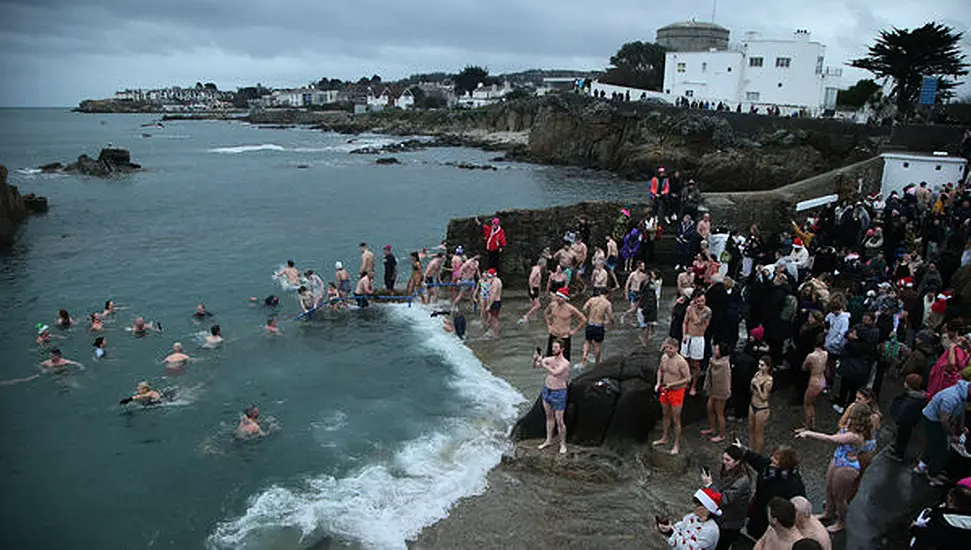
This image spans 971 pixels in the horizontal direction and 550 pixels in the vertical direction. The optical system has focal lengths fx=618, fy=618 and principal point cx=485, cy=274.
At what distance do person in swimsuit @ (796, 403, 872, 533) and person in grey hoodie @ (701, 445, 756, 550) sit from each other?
1136 mm

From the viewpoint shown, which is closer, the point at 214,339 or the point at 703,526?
the point at 703,526

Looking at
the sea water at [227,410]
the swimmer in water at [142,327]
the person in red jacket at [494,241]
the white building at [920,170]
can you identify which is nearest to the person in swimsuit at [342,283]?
the sea water at [227,410]

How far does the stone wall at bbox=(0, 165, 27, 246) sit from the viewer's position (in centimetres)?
2767

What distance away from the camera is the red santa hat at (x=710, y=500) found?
519 centimetres

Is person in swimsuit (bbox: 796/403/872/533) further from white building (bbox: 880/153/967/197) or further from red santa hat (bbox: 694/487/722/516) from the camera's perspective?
white building (bbox: 880/153/967/197)

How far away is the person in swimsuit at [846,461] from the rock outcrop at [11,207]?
32181 millimetres

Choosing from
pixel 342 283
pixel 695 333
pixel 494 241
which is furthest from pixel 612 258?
pixel 342 283

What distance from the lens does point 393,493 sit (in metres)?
8.84

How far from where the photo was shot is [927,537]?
482 centimetres

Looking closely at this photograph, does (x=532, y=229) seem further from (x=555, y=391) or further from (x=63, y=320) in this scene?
(x=63, y=320)

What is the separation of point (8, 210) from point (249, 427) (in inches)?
1054

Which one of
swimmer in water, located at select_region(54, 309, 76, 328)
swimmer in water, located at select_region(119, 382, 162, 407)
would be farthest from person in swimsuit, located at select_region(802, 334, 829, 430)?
swimmer in water, located at select_region(54, 309, 76, 328)

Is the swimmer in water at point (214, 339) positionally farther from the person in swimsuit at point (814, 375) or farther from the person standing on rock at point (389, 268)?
the person in swimsuit at point (814, 375)

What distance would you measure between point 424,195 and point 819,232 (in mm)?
31815
